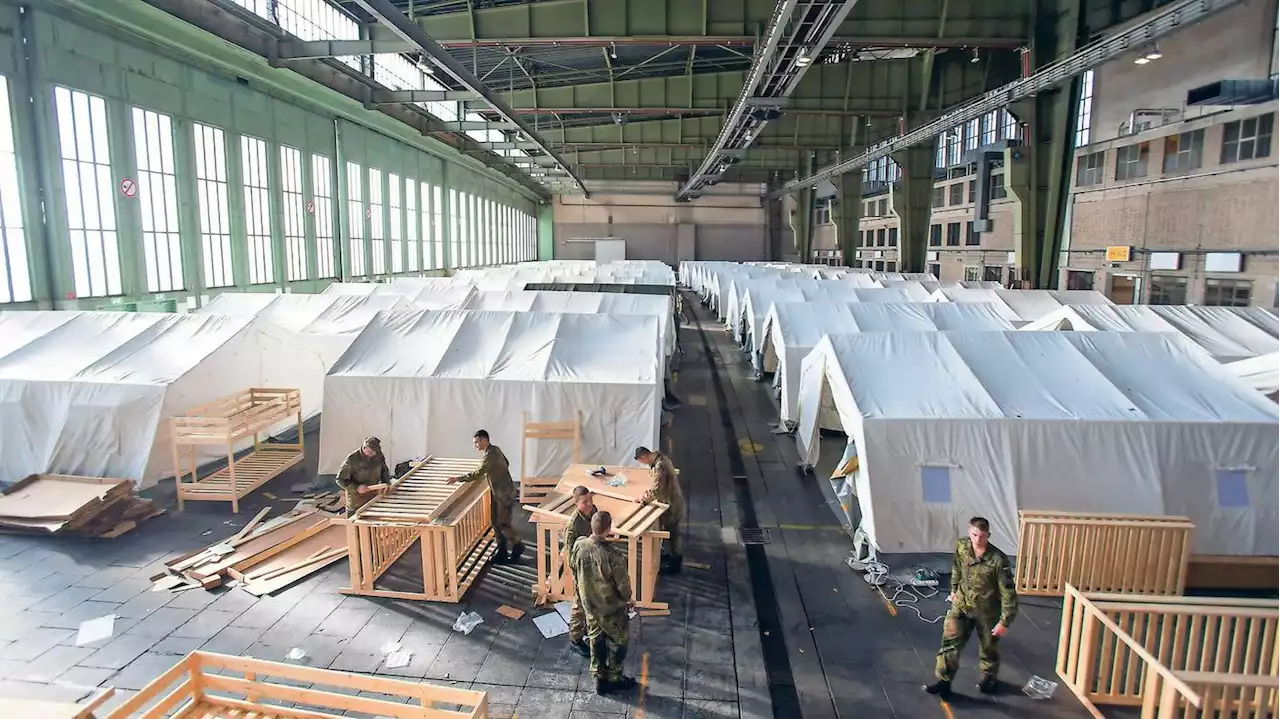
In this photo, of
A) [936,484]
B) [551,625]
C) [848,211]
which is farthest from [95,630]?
[848,211]

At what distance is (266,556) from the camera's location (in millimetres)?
8969

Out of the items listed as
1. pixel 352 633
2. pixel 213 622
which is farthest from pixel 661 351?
pixel 213 622

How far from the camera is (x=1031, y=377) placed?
1020 centimetres

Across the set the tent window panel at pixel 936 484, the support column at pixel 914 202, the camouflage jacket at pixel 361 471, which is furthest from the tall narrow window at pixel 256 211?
the support column at pixel 914 202

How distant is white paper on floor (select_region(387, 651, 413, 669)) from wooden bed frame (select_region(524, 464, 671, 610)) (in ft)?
4.98

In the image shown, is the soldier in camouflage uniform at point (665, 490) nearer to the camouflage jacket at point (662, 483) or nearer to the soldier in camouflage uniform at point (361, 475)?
the camouflage jacket at point (662, 483)

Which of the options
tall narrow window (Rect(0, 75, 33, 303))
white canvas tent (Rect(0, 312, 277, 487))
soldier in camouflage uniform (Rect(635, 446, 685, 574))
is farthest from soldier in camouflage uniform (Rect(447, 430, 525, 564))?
tall narrow window (Rect(0, 75, 33, 303))

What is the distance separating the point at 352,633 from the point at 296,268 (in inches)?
801

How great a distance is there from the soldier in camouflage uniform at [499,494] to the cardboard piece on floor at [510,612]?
1149mm

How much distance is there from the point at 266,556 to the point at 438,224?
32.2 meters

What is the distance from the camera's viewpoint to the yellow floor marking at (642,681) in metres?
6.19

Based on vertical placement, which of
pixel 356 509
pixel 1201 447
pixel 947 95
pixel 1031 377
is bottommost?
pixel 356 509

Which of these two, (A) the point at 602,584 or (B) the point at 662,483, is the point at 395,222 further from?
(A) the point at 602,584

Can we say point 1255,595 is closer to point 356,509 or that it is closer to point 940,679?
point 940,679
